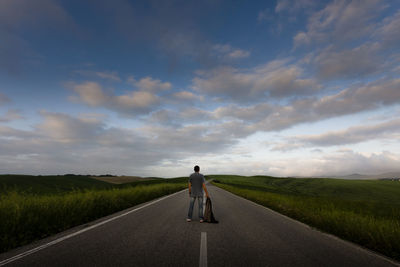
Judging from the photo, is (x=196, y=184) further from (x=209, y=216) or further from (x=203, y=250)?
(x=203, y=250)

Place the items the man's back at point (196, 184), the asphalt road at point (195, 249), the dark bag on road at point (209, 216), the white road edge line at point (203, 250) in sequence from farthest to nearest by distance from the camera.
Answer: the man's back at point (196, 184)
the dark bag on road at point (209, 216)
the asphalt road at point (195, 249)
the white road edge line at point (203, 250)

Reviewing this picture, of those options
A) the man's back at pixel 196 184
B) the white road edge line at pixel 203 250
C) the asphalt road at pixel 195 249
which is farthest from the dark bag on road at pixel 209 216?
the white road edge line at pixel 203 250

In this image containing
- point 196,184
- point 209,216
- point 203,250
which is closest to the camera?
point 203,250

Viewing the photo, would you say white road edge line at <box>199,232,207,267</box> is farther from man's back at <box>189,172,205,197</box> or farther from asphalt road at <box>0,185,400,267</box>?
man's back at <box>189,172,205,197</box>

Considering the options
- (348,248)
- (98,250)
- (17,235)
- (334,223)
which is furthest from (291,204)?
(17,235)

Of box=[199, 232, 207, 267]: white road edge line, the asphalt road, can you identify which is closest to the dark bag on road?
the asphalt road

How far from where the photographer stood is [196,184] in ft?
29.5

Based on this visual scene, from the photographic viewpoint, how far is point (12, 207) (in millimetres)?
6898

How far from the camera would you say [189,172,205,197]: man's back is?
8.92 metres

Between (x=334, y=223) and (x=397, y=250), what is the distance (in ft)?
8.04

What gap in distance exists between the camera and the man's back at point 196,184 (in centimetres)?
892

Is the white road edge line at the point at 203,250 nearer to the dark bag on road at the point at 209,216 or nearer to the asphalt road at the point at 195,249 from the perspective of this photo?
the asphalt road at the point at 195,249

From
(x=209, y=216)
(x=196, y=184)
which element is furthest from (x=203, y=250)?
(x=196, y=184)

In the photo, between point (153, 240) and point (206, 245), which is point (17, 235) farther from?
point (206, 245)
